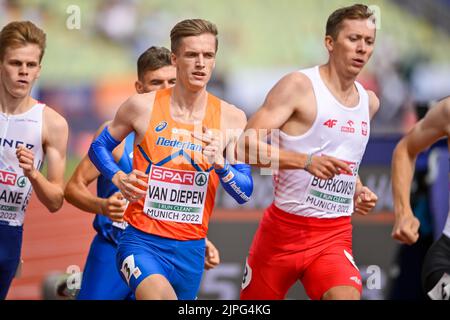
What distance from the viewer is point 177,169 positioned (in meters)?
6.14

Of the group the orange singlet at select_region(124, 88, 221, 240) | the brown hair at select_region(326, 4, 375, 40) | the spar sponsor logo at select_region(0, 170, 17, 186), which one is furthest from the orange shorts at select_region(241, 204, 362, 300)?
the spar sponsor logo at select_region(0, 170, 17, 186)

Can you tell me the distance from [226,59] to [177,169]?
5.85m

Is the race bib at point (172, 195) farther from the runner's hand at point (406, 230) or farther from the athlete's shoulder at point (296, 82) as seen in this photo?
the runner's hand at point (406, 230)

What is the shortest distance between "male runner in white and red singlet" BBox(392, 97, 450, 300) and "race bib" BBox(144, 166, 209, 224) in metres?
1.26

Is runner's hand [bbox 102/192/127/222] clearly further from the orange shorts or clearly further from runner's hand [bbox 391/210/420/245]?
runner's hand [bbox 391/210/420/245]

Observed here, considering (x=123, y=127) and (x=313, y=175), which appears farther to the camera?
(x=123, y=127)

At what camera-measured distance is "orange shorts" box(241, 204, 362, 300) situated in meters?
6.29

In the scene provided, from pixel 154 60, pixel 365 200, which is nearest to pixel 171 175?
pixel 365 200

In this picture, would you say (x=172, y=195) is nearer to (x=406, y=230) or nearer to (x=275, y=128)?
(x=275, y=128)

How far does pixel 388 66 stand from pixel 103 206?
5.89 m

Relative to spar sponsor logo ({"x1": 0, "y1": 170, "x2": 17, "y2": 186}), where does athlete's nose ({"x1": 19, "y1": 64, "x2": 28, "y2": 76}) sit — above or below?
above

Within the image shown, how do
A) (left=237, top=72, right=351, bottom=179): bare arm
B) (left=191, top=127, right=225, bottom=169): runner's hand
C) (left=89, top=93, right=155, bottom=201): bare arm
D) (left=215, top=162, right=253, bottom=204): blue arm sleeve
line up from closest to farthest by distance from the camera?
(left=191, top=127, right=225, bottom=169): runner's hand
(left=215, top=162, right=253, bottom=204): blue arm sleeve
(left=237, top=72, right=351, bottom=179): bare arm
(left=89, top=93, right=155, bottom=201): bare arm

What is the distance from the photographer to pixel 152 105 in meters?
6.29

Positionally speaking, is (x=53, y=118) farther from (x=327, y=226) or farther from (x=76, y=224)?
(x=76, y=224)
